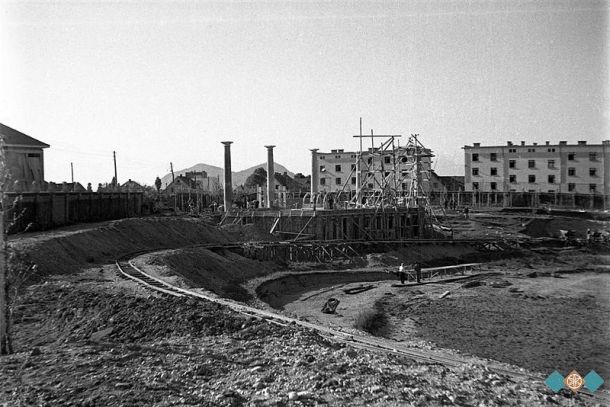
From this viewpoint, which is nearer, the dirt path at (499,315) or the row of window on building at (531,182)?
the dirt path at (499,315)

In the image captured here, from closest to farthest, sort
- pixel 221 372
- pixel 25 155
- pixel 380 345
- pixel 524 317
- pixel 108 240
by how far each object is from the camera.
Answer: pixel 221 372
pixel 380 345
pixel 524 317
pixel 108 240
pixel 25 155

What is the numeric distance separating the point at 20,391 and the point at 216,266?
16.7 meters

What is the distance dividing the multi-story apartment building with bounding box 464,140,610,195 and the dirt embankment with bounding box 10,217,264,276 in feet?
127

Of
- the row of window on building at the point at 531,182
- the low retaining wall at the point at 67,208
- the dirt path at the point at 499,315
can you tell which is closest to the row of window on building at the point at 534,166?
the row of window on building at the point at 531,182

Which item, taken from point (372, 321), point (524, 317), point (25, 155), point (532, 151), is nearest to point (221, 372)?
point (372, 321)

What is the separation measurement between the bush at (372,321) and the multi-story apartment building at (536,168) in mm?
45182

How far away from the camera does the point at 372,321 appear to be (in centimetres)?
1986

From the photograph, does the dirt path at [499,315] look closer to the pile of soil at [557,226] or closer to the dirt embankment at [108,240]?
the dirt embankment at [108,240]

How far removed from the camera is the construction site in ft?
29.6

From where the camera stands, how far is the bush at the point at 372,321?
61.1 ft

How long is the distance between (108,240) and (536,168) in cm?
5072

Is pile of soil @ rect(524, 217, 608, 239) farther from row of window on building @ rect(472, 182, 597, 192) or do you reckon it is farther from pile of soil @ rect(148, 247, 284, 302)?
pile of soil @ rect(148, 247, 284, 302)

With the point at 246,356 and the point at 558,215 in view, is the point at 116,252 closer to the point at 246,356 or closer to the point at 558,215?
the point at 246,356

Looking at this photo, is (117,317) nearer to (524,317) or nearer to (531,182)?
(524,317)
